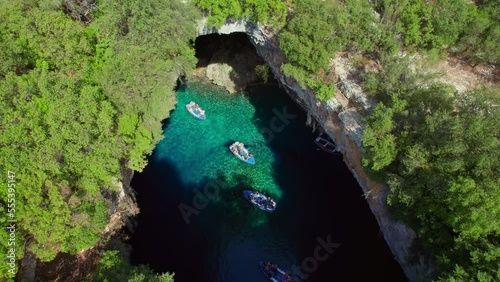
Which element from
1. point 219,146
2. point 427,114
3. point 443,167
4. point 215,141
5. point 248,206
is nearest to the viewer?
point 443,167

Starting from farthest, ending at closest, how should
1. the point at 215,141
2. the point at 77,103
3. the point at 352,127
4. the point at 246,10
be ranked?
1. the point at 215,141
2. the point at 246,10
3. the point at 352,127
4. the point at 77,103

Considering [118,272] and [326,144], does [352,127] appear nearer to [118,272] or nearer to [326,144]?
[326,144]

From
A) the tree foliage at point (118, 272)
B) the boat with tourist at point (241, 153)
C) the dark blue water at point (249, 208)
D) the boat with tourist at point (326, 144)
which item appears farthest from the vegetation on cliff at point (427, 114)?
the tree foliage at point (118, 272)

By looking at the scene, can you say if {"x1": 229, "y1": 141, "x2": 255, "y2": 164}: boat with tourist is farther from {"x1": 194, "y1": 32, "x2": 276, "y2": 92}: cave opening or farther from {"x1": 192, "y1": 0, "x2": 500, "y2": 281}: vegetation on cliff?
{"x1": 192, "y1": 0, "x2": 500, "y2": 281}: vegetation on cliff

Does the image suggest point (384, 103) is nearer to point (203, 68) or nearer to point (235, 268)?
point (235, 268)

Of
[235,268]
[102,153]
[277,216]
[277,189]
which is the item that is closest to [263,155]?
[277,189]

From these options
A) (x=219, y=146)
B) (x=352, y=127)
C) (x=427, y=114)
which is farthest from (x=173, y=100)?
(x=427, y=114)

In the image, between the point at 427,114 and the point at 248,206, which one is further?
the point at 248,206
